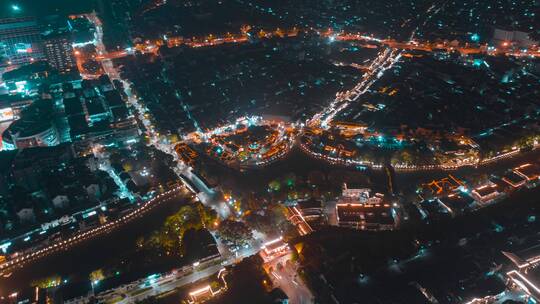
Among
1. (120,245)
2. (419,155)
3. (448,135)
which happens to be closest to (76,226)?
(120,245)

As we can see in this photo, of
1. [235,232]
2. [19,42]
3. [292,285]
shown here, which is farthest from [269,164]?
[19,42]

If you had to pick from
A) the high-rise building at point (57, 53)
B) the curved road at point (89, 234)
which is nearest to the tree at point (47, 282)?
the curved road at point (89, 234)

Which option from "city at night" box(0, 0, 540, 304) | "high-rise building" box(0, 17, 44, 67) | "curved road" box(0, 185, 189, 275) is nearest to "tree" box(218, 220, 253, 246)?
"city at night" box(0, 0, 540, 304)

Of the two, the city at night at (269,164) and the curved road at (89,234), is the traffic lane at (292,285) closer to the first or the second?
the city at night at (269,164)

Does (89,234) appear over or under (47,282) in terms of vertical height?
over

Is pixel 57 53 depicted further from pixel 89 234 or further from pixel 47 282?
pixel 47 282
